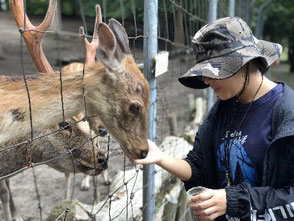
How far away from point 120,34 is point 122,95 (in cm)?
33

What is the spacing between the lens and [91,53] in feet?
11.1

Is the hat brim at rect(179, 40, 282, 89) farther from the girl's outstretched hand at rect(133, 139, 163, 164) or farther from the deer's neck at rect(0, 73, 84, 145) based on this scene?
the deer's neck at rect(0, 73, 84, 145)

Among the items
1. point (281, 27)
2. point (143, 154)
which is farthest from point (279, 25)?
point (143, 154)

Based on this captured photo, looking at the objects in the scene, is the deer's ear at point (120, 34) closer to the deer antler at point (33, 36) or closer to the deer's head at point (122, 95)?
the deer's head at point (122, 95)

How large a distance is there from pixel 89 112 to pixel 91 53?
3.01 ft

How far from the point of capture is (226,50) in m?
2.02

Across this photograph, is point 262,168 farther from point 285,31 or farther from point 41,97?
point 285,31

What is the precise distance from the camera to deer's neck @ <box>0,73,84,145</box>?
2502mm

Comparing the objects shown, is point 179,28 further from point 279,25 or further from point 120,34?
point 279,25

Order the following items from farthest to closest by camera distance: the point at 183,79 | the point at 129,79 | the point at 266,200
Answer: the point at 129,79 → the point at 183,79 → the point at 266,200

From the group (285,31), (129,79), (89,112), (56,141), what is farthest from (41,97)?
(285,31)

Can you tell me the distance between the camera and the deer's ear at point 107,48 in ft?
7.68

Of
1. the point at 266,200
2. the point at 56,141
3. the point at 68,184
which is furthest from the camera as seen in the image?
the point at 68,184

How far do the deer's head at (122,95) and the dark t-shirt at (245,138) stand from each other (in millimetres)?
451
